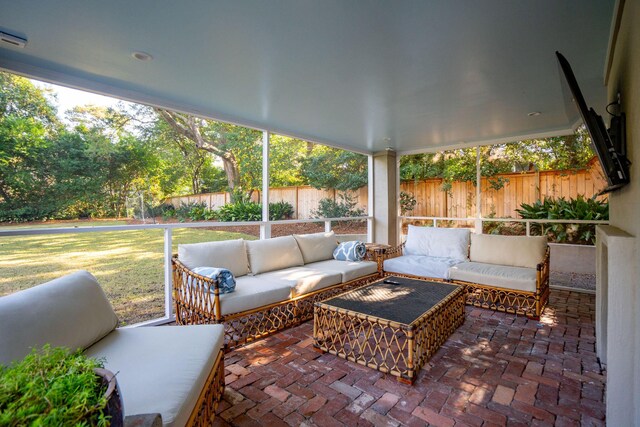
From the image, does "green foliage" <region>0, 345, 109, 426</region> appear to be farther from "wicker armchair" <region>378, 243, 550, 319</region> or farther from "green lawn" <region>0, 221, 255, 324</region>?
"wicker armchair" <region>378, 243, 550, 319</region>

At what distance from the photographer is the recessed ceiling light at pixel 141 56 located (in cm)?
239

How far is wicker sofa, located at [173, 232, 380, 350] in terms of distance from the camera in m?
2.78

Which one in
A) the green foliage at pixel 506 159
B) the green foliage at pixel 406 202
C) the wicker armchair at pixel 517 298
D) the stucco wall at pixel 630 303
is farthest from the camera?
the green foliage at pixel 406 202

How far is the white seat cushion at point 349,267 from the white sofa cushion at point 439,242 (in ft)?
3.35

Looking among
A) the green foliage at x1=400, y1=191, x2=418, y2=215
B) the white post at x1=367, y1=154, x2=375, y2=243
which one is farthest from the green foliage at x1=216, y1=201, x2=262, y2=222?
the green foliage at x1=400, y1=191, x2=418, y2=215

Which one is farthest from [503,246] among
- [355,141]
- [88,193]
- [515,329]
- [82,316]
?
[88,193]

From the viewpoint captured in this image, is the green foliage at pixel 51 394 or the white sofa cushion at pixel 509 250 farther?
the white sofa cushion at pixel 509 250

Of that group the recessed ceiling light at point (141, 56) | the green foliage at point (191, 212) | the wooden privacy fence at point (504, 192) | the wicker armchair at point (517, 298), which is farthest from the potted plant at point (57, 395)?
the wooden privacy fence at point (504, 192)

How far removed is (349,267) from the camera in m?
4.02

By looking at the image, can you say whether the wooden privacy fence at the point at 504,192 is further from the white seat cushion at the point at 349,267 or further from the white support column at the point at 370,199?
the white seat cushion at the point at 349,267

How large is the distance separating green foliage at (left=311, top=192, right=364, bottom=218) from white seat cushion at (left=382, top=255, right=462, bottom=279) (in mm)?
2243

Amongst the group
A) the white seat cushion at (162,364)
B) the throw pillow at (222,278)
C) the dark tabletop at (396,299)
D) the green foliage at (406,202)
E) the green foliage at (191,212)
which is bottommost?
the dark tabletop at (396,299)

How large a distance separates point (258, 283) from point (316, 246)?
55.0 inches

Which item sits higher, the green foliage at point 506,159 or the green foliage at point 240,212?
the green foliage at point 506,159
